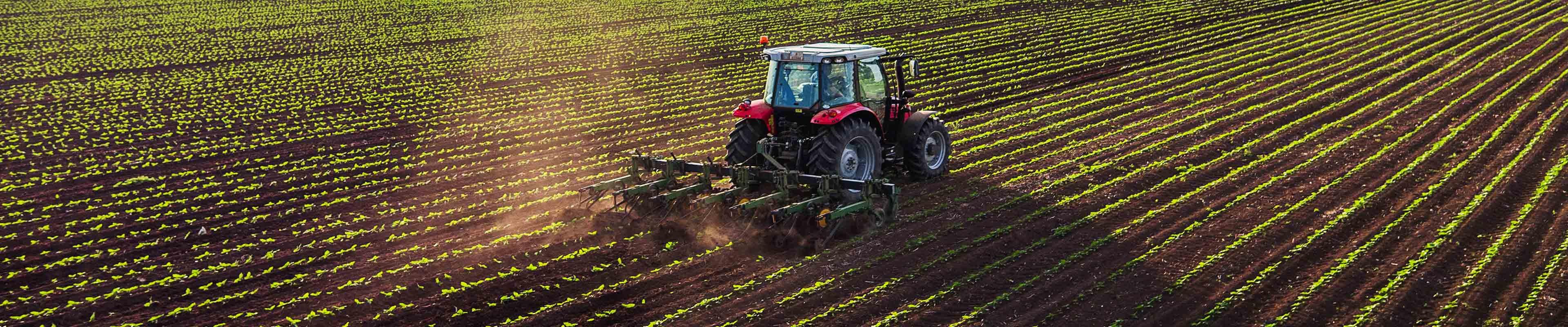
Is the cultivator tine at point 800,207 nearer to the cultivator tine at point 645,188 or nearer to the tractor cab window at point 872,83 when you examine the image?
the cultivator tine at point 645,188

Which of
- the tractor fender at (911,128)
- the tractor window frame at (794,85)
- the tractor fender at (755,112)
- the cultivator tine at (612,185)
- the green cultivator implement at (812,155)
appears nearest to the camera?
the green cultivator implement at (812,155)

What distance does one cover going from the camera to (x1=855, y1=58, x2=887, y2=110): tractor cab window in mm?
12664

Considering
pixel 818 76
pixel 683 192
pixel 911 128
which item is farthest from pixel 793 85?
pixel 683 192

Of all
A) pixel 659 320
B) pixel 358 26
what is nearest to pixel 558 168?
pixel 659 320

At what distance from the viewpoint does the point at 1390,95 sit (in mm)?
19188

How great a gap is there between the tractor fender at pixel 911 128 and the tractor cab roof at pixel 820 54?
0.95 m

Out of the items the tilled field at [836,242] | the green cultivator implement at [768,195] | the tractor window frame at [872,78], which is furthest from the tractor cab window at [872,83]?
the green cultivator implement at [768,195]

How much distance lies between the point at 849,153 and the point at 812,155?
1.90ft

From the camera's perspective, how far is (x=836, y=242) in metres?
10.8

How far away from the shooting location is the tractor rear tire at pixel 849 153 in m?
11.9

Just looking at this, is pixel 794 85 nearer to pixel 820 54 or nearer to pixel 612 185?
pixel 820 54

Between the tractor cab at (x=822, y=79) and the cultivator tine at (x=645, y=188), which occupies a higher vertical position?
the tractor cab at (x=822, y=79)

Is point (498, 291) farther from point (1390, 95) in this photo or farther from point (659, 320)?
point (1390, 95)

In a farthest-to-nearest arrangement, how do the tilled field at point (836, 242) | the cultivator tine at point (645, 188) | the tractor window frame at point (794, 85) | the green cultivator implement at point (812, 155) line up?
the tractor window frame at point (794, 85)
the cultivator tine at point (645, 188)
the green cultivator implement at point (812, 155)
the tilled field at point (836, 242)
